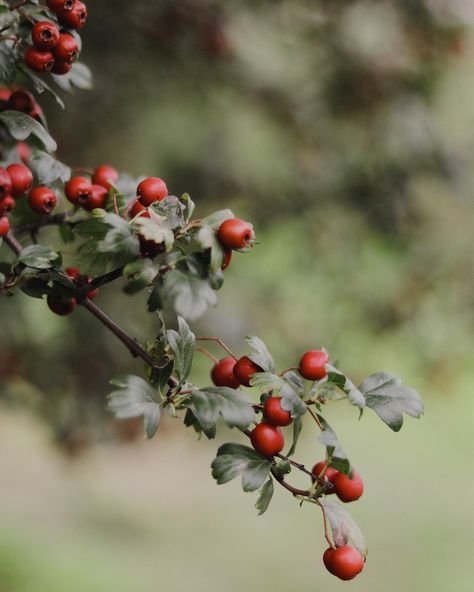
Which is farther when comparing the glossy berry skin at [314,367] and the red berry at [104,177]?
the red berry at [104,177]

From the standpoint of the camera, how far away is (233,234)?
83cm

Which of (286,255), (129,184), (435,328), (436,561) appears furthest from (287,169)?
(436,561)

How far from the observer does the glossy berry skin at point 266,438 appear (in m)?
0.94

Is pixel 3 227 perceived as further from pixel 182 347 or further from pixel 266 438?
pixel 266 438

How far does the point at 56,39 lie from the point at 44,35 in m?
0.02

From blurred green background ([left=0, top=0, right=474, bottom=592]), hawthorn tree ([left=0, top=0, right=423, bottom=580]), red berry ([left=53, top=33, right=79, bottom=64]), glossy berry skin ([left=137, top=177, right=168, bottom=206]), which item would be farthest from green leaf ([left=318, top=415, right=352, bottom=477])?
blurred green background ([left=0, top=0, right=474, bottom=592])

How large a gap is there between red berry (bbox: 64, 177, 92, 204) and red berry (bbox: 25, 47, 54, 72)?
18 cm

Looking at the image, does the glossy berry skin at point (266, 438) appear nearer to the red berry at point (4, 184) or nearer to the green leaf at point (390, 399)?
the green leaf at point (390, 399)

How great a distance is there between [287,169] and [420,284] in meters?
1.05

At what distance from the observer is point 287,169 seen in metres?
4.21

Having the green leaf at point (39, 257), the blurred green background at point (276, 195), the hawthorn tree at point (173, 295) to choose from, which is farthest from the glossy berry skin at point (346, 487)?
the blurred green background at point (276, 195)

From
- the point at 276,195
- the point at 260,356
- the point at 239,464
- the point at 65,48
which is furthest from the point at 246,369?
the point at 276,195

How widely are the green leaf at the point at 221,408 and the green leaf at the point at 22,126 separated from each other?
45 cm

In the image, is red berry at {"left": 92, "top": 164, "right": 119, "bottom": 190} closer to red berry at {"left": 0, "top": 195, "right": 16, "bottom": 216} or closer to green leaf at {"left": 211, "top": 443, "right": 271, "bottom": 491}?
red berry at {"left": 0, "top": 195, "right": 16, "bottom": 216}
